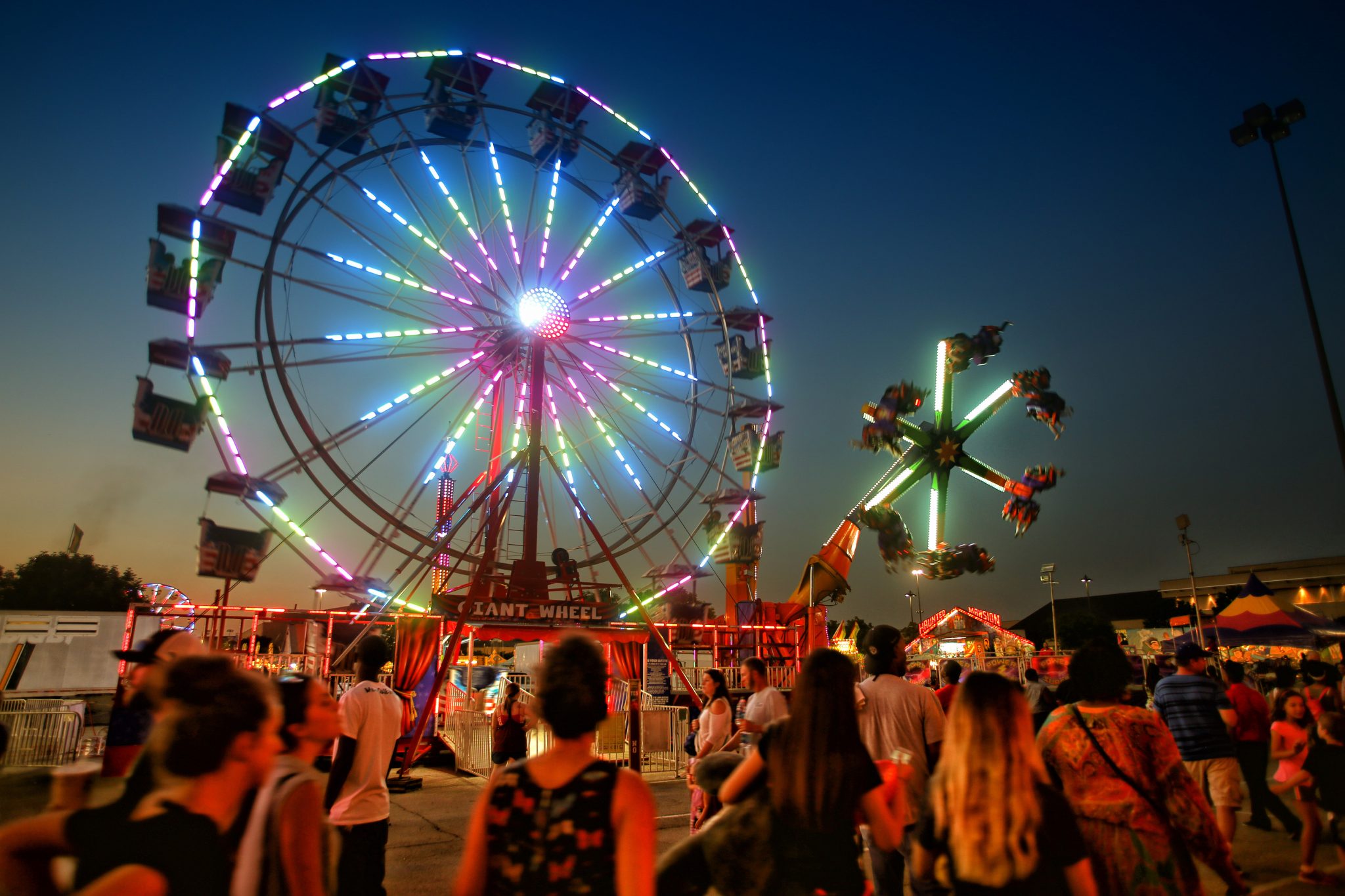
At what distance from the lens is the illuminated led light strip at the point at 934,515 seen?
19328mm

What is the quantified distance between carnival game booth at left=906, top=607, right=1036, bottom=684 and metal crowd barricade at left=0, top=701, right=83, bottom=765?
1990 centimetres

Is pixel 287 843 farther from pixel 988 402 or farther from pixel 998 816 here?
pixel 988 402

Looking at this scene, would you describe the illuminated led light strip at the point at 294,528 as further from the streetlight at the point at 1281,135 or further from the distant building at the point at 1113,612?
the distant building at the point at 1113,612

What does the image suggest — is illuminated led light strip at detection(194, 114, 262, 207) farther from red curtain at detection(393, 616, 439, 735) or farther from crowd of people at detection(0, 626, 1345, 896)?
crowd of people at detection(0, 626, 1345, 896)

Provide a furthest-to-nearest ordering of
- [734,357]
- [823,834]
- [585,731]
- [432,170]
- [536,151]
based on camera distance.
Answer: [734,357] → [536,151] → [432,170] → [823,834] → [585,731]

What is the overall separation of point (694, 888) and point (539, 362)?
1544 centimetres

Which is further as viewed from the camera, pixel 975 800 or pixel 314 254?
pixel 314 254

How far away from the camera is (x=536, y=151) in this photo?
1853 cm

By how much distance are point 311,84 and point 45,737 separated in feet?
41.8

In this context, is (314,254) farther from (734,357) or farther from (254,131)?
(734,357)

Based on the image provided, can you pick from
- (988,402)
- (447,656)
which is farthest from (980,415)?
(447,656)

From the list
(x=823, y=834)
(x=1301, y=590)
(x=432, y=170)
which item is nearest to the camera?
(x=823, y=834)

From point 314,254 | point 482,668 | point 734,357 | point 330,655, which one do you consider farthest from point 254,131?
point 482,668

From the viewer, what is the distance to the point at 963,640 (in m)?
29.5
